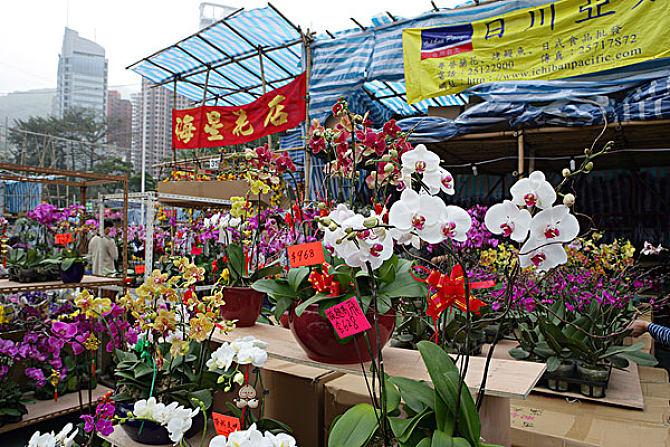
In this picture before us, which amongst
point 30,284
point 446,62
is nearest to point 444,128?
point 446,62

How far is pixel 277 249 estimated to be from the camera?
1.79m

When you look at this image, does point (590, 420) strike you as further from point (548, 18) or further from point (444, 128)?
point (548, 18)

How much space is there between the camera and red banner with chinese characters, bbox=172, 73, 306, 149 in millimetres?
4906

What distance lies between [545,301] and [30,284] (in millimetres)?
2718

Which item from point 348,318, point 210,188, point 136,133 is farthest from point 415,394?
point 136,133

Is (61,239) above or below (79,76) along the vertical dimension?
below

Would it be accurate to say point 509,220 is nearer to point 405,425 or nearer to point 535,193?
point 535,193

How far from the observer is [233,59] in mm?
6223

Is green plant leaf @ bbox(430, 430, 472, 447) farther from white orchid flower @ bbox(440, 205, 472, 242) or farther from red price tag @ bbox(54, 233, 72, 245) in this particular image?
red price tag @ bbox(54, 233, 72, 245)

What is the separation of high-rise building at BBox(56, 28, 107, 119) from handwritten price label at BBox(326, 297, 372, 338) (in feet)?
60.6

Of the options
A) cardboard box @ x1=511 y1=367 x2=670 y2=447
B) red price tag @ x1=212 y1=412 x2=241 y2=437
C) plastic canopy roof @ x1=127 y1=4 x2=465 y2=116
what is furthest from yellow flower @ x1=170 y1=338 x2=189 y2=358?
plastic canopy roof @ x1=127 y1=4 x2=465 y2=116

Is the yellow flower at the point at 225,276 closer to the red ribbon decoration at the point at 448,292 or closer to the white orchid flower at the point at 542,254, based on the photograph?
the red ribbon decoration at the point at 448,292

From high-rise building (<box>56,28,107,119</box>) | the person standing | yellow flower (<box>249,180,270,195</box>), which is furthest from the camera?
high-rise building (<box>56,28,107,119</box>)

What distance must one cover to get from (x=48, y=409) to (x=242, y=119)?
11.7 ft
